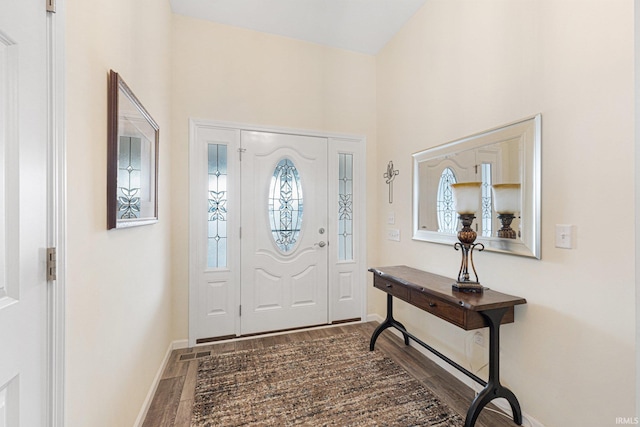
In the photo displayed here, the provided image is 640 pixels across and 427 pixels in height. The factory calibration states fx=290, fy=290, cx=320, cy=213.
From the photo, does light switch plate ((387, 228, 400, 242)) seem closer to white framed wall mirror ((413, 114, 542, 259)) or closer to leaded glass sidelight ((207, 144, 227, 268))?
white framed wall mirror ((413, 114, 542, 259))

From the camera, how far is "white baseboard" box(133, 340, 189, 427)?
1770 millimetres

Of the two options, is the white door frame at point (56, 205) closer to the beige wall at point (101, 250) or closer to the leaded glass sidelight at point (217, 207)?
the beige wall at point (101, 250)

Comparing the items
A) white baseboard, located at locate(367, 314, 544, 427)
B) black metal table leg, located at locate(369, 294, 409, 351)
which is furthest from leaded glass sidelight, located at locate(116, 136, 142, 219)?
white baseboard, located at locate(367, 314, 544, 427)

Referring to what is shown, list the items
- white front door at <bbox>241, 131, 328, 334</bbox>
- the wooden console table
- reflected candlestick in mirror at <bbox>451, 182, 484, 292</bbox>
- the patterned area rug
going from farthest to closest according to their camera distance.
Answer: white front door at <bbox>241, 131, 328, 334</bbox> < reflected candlestick in mirror at <bbox>451, 182, 484, 292</bbox> < the patterned area rug < the wooden console table

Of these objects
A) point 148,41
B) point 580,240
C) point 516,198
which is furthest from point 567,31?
point 148,41

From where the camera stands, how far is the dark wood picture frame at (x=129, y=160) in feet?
4.35

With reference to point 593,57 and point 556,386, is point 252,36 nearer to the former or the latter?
point 593,57

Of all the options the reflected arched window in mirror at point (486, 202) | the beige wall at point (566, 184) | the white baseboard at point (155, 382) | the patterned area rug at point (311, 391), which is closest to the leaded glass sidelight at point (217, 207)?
the white baseboard at point (155, 382)

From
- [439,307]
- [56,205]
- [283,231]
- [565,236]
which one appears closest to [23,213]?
[56,205]

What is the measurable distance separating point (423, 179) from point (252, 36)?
90.3 inches

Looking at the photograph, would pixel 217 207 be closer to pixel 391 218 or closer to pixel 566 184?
pixel 391 218

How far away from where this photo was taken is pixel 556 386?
1.60 metres

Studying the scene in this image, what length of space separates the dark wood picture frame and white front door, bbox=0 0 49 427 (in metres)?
0.47

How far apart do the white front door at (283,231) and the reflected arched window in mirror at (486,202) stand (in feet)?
5.45
